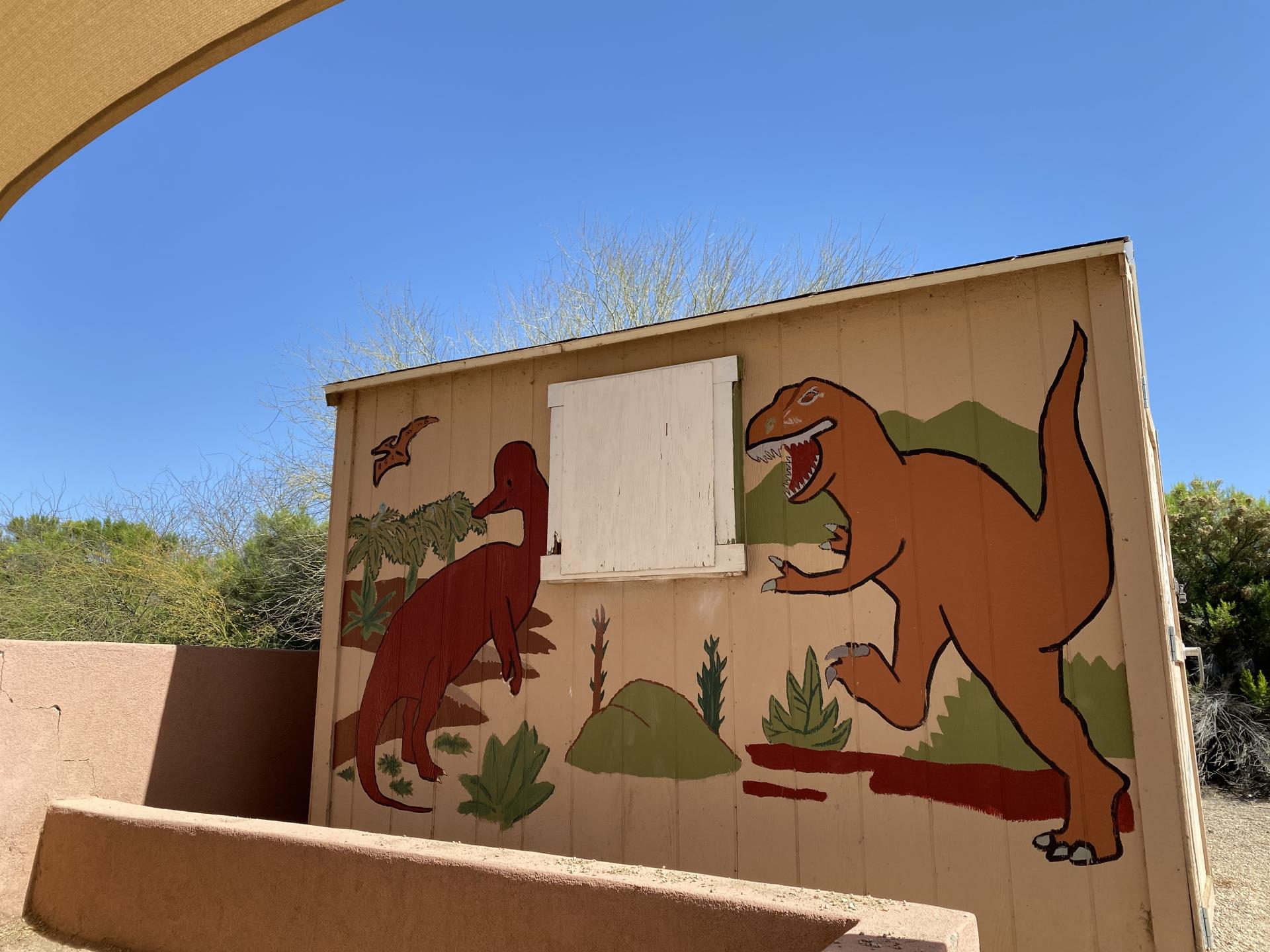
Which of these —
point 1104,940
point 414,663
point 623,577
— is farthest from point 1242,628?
point 414,663

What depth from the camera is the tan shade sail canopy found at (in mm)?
1886

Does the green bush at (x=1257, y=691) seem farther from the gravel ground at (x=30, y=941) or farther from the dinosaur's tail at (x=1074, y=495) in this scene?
the gravel ground at (x=30, y=941)

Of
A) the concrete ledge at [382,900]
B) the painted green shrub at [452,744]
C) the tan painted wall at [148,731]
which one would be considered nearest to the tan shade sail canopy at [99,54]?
the concrete ledge at [382,900]

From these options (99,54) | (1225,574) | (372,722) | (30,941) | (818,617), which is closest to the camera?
(99,54)

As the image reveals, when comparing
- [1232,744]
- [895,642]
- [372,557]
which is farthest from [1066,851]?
[1232,744]

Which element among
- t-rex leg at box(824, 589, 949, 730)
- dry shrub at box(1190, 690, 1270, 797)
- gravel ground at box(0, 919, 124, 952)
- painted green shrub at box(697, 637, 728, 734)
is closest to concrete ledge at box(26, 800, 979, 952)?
gravel ground at box(0, 919, 124, 952)

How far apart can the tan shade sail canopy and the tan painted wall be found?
9.93 feet

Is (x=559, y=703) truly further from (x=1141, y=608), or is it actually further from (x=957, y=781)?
(x=1141, y=608)

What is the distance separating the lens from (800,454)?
4.15 meters

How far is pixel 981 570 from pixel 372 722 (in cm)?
353

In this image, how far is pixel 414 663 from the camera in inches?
196

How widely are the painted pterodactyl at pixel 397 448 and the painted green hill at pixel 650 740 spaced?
6.89 ft

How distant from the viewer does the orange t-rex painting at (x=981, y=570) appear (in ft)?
11.2

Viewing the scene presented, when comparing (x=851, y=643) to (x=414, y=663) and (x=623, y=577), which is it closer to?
(x=623, y=577)
